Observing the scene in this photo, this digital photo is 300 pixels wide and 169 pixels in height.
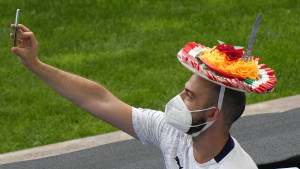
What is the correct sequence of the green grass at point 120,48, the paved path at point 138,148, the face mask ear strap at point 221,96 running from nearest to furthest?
1. the face mask ear strap at point 221,96
2. the paved path at point 138,148
3. the green grass at point 120,48

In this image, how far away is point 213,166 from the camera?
3.50 metres

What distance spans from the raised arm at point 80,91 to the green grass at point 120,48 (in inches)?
133

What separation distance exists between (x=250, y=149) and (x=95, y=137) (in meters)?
2.12

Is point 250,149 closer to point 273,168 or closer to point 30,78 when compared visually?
point 273,168

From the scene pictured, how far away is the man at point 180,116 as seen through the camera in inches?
138

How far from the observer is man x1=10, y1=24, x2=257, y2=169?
3494mm

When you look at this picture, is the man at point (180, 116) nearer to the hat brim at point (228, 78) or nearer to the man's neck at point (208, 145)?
the man's neck at point (208, 145)

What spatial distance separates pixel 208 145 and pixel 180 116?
212mm

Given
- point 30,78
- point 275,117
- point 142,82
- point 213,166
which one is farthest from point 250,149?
point 30,78

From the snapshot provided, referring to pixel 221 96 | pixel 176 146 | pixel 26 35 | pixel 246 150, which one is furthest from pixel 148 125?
pixel 246 150

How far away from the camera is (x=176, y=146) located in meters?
3.69

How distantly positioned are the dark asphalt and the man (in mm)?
1493

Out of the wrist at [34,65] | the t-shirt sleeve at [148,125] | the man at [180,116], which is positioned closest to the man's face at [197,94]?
the man at [180,116]

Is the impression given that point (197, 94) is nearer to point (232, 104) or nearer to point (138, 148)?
point (232, 104)
